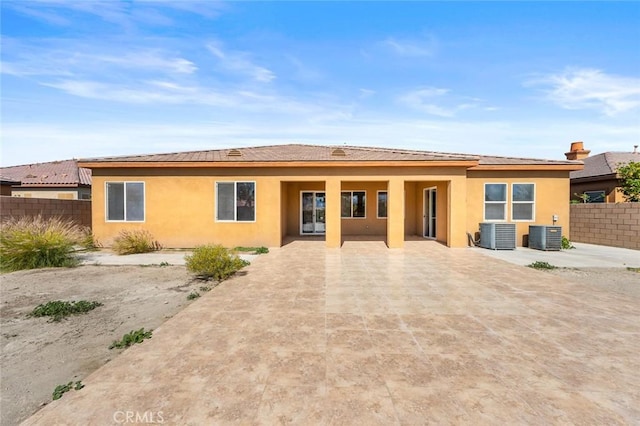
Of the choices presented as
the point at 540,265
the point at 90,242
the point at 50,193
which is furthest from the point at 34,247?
the point at 50,193

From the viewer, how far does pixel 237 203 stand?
1216 cm

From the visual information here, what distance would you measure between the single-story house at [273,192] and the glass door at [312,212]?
11.6 ft

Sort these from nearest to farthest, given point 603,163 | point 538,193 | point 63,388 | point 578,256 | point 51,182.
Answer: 1. point 63,388
2. point 578,256
3. point 538,193
4. point 603,163
5. point 51,182

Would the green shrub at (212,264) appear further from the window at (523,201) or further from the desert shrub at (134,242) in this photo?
the window at (523,201)

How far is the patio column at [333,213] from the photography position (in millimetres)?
11883

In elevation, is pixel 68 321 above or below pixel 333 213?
below

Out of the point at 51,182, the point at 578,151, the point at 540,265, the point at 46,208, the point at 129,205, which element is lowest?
the point at 540,265

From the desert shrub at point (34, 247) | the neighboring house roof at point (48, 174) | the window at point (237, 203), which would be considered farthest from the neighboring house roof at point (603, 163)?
the neighboring house roof at point (48, 174)

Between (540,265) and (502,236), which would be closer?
(540,265)

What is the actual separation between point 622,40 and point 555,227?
6.96 metres

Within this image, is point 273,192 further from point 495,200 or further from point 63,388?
point 63,388

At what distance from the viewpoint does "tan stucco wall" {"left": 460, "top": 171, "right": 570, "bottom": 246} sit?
12914 millimetres

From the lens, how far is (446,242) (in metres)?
12.6

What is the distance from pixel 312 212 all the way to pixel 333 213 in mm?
4003
